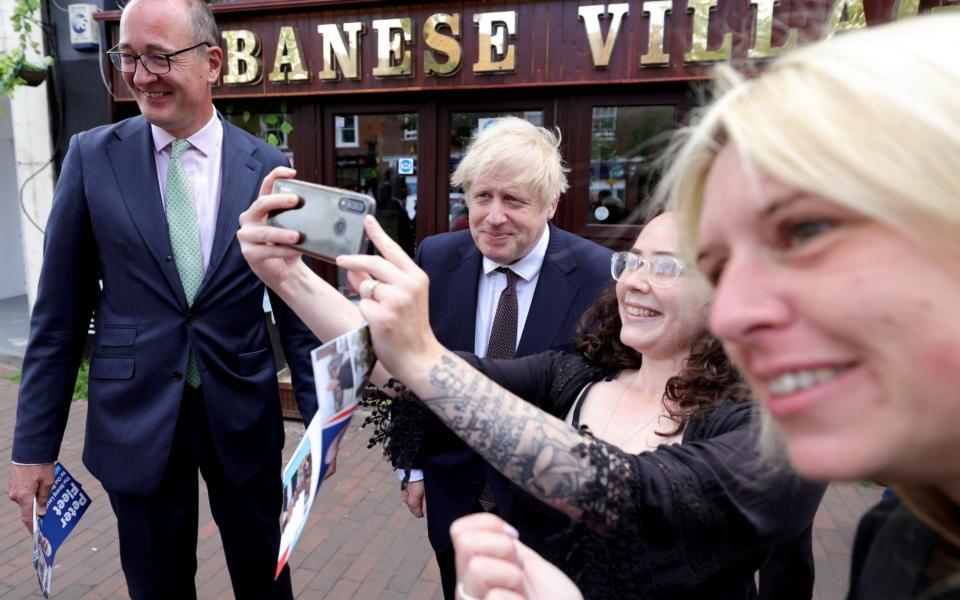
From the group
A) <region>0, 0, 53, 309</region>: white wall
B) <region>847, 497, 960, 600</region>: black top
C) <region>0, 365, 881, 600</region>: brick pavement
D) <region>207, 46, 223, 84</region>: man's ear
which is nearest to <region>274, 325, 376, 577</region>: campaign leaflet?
<region>847, 497, 960, 600</region>: black top

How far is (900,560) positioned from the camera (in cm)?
85

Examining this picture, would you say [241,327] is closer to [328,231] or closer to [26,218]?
[328,231]

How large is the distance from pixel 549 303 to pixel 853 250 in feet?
4.52

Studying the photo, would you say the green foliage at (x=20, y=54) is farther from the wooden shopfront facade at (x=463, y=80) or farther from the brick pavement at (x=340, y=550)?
the brick pavement at (x=340, y=550)

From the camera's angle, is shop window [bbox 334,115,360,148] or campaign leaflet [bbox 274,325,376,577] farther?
shop window [bbox 334,115,360,148]

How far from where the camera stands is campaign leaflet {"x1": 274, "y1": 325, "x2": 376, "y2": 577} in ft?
2.93

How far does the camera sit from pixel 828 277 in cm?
62

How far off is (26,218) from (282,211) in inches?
225

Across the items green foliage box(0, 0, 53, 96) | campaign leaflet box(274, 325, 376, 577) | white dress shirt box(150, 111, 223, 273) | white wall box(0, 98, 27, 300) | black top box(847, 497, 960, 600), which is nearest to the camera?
black top box(847, 497, 960, 600)

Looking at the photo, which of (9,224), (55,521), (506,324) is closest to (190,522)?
(55,521)

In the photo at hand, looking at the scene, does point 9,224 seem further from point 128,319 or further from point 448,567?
point 448,567

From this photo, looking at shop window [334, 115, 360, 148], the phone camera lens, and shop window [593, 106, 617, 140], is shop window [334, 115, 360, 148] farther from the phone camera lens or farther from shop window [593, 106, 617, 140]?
the phone camera lens

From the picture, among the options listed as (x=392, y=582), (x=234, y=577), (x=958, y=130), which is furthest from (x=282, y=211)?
(x=392, y=582)

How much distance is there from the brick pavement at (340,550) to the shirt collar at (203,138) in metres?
2.11
